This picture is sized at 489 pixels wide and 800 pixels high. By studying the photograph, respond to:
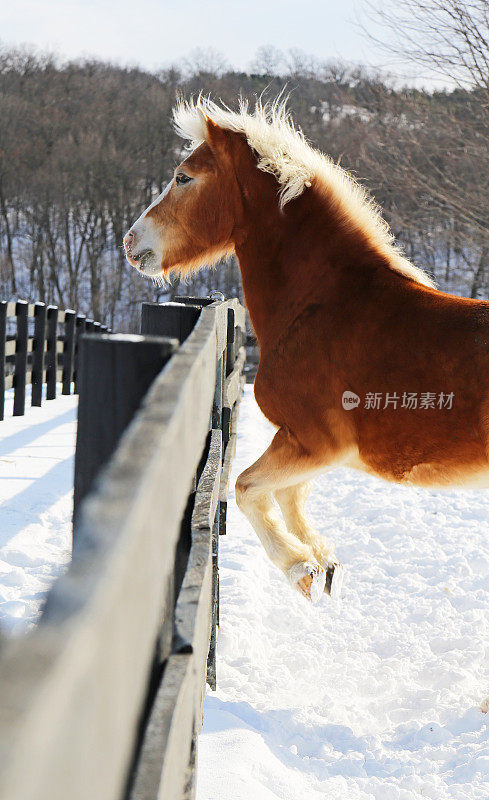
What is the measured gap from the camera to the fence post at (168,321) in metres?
2.80

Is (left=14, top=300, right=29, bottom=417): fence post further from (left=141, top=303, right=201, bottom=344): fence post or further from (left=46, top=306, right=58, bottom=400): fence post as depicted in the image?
(left=141, top=303, right=201, bottom=344): fence post

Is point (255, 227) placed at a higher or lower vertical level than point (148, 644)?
higher

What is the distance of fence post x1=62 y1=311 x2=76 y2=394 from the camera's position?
1332 centimetres

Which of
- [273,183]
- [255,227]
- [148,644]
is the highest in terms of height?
[273,183]

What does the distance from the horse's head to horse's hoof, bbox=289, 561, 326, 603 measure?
5.46ft

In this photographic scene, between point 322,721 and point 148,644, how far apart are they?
2.47 m

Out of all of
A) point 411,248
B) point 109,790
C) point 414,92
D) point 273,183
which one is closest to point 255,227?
point 273,183

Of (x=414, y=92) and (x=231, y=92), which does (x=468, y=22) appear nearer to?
(x=414, y=92)

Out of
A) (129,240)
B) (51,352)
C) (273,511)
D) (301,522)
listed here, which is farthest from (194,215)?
(51,352)

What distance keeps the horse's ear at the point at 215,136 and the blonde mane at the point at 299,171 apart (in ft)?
0.12

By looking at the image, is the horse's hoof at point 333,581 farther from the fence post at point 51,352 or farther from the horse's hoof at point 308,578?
the fence post at point 51,352

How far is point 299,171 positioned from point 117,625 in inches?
121

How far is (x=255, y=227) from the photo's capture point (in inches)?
137

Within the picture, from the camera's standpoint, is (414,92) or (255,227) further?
(414,92)
